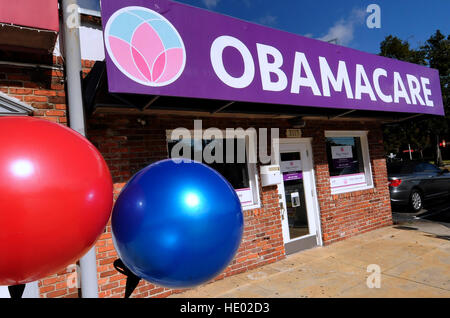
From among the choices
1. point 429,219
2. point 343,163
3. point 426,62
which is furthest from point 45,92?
point 426,62

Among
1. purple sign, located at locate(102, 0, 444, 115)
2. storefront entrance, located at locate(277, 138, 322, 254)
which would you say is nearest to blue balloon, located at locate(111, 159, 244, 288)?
purple sign, located at locate(102, 0, 444, 115)

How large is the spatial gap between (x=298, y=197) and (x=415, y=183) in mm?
5153

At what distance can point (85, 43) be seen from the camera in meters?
3.50

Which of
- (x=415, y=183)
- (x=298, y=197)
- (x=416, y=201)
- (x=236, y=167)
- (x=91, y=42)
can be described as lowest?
(x=416, y=201)

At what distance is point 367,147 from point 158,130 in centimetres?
492

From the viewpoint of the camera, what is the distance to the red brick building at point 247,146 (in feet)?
10.3

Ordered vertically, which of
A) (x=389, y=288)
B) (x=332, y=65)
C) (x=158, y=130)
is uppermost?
(x=332, y=65)

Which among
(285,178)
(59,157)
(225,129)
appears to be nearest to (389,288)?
(285,178)

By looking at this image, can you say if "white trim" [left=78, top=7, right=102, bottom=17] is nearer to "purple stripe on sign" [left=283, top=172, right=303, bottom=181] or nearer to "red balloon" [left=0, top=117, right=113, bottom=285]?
"red balloon" [left=0, top=117, right=113, bottom=285]

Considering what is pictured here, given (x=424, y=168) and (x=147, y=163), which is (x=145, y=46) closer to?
(x=147, y=163)

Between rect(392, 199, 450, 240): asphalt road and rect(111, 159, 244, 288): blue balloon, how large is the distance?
19.6ft

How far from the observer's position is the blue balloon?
131 centimetres

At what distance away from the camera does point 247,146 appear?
15.7 feet

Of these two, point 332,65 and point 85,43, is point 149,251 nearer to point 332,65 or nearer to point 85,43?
point 85,43
